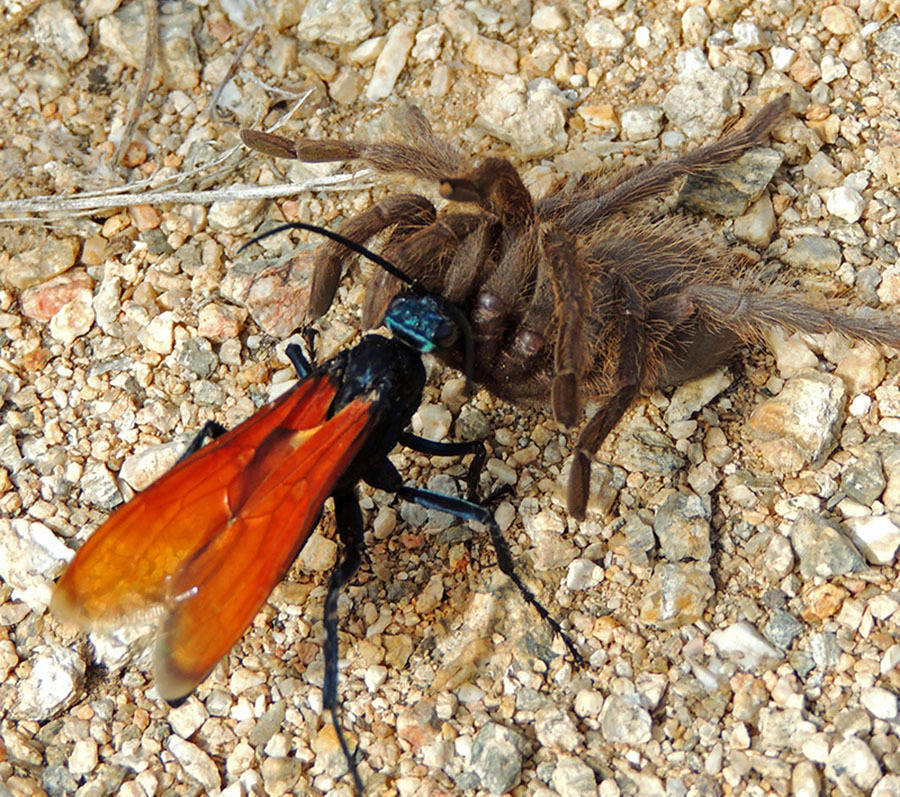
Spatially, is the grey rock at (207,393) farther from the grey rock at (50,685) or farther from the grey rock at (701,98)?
the grey rock at (701,98)

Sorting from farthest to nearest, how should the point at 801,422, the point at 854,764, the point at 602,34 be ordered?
1. the point at 602,34
2. the point at 801,422
3. the point at 854,764

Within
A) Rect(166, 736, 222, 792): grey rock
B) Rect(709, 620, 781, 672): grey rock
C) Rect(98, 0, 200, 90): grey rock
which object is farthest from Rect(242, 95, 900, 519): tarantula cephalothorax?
Rect(166, 736, 222, 792): grey rock

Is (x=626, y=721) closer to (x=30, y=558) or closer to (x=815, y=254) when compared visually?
(x=815, y=254)

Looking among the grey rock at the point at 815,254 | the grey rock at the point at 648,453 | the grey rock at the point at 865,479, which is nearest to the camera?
the grey rock at the point at 865,479

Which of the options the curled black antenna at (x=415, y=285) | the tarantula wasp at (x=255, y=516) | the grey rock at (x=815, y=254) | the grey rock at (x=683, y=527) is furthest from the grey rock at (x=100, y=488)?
the grey rock at (x=815, y=254)

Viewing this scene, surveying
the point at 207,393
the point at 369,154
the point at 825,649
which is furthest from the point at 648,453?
the point at 207,393

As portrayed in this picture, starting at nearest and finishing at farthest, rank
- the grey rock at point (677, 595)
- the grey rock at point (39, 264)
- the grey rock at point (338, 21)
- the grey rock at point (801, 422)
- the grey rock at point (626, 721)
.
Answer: the grey rock at point (626, 721)
the grey rock at point (677, 595)
the grey rock at point (801, 422)
the grey rock at point (39, 264)
the grey rock at point (338, 21)
